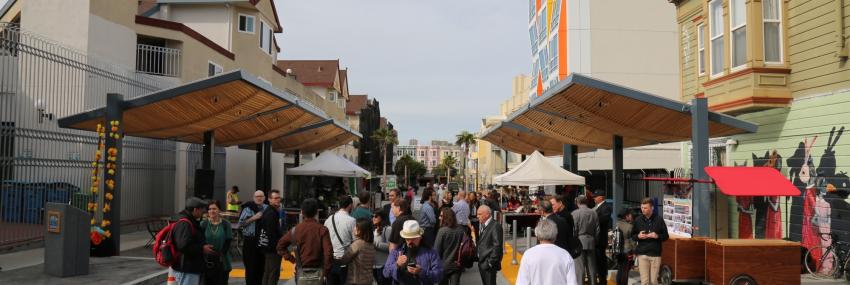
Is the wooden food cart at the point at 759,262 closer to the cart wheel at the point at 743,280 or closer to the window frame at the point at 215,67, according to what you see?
the cart wheel at the point at 743,280

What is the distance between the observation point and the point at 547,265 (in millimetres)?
5238

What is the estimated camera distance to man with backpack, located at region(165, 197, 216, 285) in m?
7.10

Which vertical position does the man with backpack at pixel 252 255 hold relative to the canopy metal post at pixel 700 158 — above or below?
below

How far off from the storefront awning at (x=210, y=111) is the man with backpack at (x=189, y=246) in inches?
208

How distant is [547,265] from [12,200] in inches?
468

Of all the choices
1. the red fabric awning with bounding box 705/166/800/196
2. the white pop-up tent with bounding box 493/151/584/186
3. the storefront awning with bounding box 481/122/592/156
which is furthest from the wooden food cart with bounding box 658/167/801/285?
the storefront awning with bounding box 481/122/592/156

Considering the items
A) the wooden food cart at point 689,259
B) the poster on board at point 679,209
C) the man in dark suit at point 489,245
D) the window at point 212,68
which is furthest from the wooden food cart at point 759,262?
the window at point 212,68

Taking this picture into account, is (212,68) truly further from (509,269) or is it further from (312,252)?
(312,252)

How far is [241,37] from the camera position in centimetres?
2955

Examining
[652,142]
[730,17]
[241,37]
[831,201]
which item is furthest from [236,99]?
[241,37]

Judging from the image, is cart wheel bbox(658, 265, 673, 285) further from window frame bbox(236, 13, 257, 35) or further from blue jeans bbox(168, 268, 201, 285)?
window frame bbox(236, 13, 257, 35)

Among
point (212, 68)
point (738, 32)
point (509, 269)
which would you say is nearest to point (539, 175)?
point (509, 269)

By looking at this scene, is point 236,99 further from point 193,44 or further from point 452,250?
point 193,44

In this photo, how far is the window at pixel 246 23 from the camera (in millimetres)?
29625
